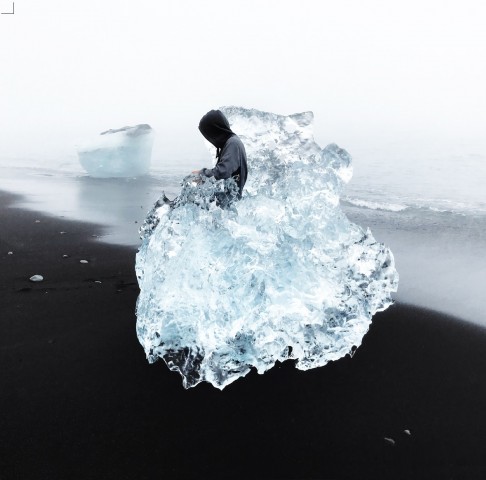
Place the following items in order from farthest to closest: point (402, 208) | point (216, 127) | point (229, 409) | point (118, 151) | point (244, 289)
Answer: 1. point (118, 151)
2. point (402, 208)
3. point (216, 127)
4. point (244, 289)
5. point (229, 409)

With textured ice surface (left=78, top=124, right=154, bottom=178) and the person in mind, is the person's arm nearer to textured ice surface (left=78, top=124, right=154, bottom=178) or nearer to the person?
the person

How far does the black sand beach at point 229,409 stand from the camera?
258 centimetres

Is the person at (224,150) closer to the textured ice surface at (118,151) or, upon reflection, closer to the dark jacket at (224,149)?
the dark jacket at (224,149)

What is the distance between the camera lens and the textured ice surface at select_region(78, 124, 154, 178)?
14.8m

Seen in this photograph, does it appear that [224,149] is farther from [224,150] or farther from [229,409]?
[229,409]

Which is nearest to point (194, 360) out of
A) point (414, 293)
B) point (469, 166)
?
point (414, 293)

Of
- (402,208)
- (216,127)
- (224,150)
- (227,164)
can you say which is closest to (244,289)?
(227,164)

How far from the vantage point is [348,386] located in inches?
131

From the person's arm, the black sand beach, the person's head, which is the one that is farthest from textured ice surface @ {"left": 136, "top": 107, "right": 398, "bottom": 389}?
the person's head

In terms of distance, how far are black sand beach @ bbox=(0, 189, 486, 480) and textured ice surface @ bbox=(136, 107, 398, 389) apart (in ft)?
0.65

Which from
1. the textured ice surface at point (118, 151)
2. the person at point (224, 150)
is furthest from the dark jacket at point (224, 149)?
the textured ice surface at point (118, 151)

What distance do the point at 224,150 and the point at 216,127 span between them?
0.82ft

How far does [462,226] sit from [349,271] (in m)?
6.89

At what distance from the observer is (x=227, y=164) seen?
3578 mm
